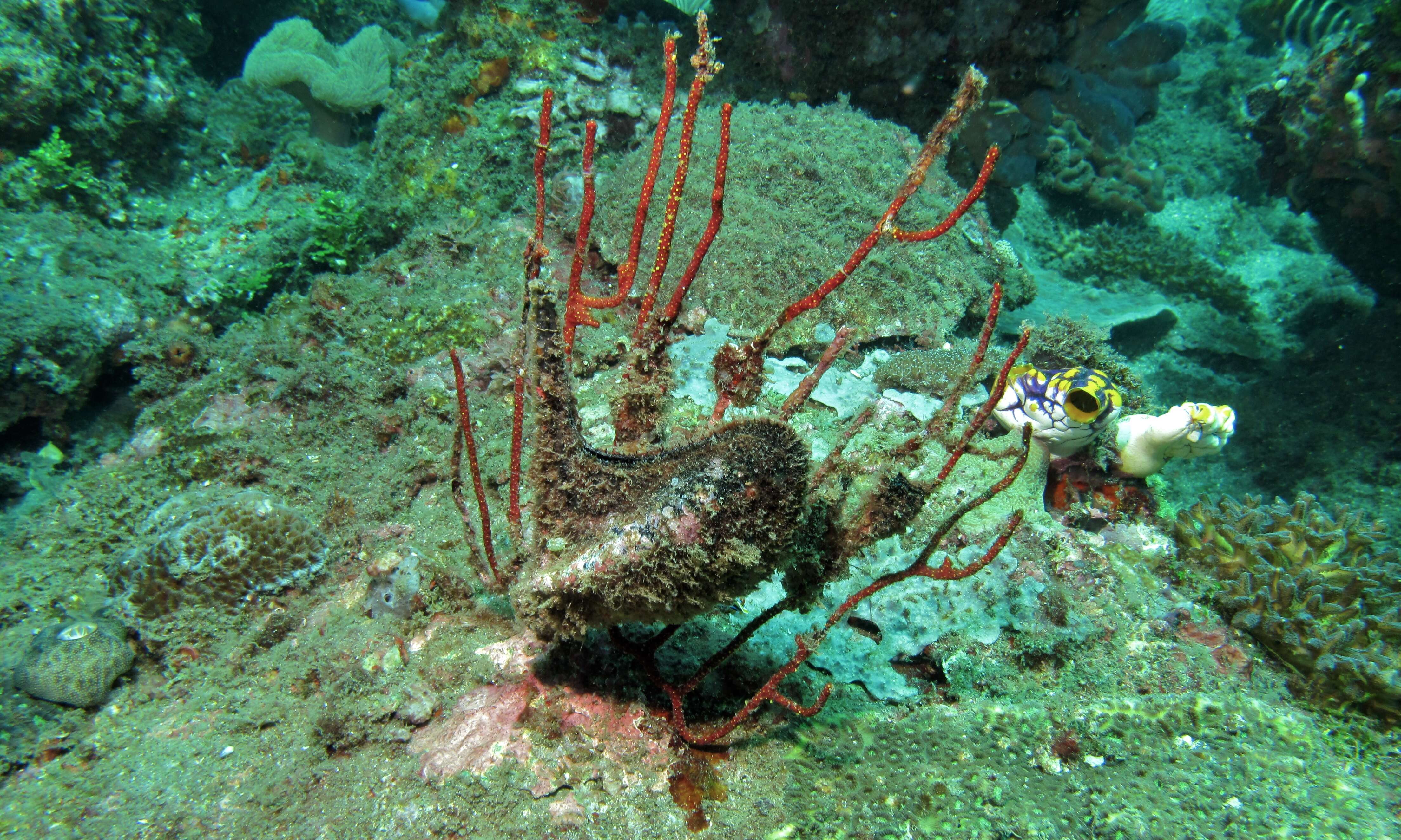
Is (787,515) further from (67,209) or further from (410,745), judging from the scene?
(67,209)

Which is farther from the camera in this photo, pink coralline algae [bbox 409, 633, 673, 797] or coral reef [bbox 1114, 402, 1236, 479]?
coral reef [bbox 1114, 402, 1236, 479]

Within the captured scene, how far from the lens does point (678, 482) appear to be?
173cm

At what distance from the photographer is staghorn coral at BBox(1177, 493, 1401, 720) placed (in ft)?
9.68

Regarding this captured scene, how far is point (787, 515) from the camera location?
1656 millimetres

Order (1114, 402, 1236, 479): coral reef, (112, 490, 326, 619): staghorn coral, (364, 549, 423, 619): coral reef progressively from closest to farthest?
1. (364, 549, 423, 619): coral reef
2. (112, 490, 326, 619): staghorn coral
3. (1114, 402, 1236, 479): coral reef

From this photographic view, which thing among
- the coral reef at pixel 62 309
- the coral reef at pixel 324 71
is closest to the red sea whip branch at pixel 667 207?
the coral reef at pixel 62 309

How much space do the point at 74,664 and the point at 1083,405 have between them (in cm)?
579

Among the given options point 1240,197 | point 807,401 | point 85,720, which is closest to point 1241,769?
point 807,401

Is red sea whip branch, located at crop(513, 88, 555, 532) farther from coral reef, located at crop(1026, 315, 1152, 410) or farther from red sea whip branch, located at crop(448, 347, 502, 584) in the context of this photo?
coral reef, located at crop(1026, 315, 1152, 410)

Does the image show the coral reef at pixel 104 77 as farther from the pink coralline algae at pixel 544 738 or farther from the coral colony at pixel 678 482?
the pink coralline algae at pixel 544 738

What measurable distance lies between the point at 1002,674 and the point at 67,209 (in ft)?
37.5

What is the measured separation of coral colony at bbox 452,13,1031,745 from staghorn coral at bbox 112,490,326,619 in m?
2.04

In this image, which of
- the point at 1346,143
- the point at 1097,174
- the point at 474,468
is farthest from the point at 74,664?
the point at 1097,174

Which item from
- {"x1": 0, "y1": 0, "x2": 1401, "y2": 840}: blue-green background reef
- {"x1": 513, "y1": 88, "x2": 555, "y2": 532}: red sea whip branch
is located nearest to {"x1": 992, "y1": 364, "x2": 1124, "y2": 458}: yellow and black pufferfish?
{"x1": 0, "y1": 0, "x2": 1401, "y2": 840}: blue-green background reef
